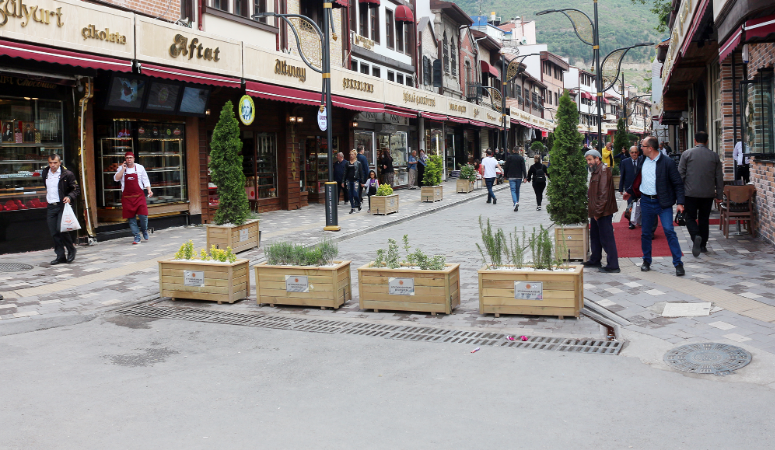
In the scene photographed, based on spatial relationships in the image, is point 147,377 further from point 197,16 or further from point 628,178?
point 197,16

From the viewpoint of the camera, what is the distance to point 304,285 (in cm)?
802

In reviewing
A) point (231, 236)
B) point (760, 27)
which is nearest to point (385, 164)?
point (231, 236)

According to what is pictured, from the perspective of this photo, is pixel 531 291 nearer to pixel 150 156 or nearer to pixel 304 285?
pixel 304 285

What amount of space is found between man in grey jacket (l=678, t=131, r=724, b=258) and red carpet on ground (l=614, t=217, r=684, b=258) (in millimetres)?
616

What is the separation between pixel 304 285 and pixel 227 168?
480 cm

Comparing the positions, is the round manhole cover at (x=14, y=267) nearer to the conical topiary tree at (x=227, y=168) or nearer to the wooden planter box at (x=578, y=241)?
the conical topiary tree at (x=227, y=168)

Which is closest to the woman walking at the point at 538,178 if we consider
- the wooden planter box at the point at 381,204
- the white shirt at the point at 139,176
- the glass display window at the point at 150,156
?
the wooden planter box at the point at 381,204

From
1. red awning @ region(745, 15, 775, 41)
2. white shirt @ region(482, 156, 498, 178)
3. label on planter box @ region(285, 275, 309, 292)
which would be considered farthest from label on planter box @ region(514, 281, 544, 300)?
white shirt @ region(482, 156, 498, 178)

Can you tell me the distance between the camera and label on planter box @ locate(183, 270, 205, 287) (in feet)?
27.9

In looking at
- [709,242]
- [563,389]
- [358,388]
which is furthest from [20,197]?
[709,242]

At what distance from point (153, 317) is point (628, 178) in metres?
8.94

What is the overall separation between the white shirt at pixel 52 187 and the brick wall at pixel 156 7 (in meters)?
4.34

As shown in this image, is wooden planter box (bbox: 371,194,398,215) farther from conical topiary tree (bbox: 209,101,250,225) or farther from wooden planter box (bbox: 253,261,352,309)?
wooden planter box (bbox: 253,261,352,309)

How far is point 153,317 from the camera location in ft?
25.9
